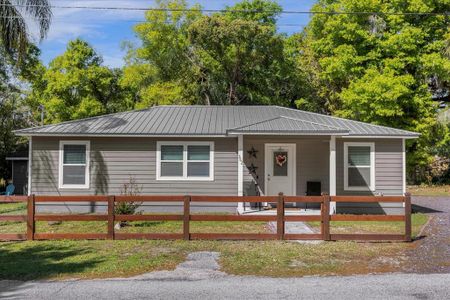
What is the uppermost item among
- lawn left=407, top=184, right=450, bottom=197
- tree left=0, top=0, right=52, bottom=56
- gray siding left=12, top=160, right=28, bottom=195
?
tree left=0, top=0, right=52, bottom=56

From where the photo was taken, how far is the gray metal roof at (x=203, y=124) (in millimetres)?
15289

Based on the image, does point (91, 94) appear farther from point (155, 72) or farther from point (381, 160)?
point (381, 160)

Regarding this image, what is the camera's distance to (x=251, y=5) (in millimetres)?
38219

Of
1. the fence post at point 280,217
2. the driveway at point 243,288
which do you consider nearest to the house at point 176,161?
the fence post at point 280,217

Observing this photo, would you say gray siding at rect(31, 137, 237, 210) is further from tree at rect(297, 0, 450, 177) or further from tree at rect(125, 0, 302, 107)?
tree at rect(125, 0, 302, 107)

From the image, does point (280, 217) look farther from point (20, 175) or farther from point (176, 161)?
point (20, 175)

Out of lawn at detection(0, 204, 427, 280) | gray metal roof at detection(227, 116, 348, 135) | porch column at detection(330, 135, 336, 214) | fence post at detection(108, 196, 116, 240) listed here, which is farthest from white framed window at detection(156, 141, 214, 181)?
lawn at detection(0, 204, 427, 280)

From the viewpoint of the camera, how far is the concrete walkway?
19.9 feet

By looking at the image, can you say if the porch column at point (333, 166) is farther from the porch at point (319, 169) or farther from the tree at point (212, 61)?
the tree at point (212, 61)

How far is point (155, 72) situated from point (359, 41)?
1456 cm

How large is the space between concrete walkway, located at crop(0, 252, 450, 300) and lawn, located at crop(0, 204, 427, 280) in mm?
424

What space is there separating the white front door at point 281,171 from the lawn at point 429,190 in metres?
12.1

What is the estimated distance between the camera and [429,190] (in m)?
28.0

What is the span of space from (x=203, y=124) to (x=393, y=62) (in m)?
14.5
